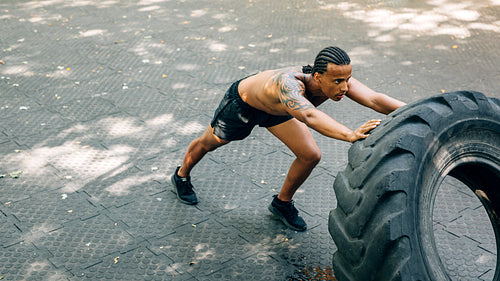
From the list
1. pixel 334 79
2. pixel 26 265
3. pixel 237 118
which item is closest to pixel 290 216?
pixel 237 118

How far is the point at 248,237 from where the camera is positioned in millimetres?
4293

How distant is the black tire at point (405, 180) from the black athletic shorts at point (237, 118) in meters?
1.32

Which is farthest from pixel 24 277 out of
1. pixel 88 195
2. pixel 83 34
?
pixel 83 34

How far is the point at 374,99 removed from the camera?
3.73 m

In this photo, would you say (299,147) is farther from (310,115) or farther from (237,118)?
(310,115)

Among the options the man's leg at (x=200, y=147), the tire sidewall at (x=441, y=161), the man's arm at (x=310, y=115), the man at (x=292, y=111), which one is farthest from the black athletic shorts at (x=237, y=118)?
the tire sidewall at (x=441, y=161)

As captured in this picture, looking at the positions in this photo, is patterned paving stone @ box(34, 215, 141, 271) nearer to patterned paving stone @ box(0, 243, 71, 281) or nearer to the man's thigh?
patterned paving stone @ box(0, 243, 71, 281)

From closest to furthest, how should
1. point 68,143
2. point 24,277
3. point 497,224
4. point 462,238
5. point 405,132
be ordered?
point 405,132 < point 497,224 < point 24,277 < point 462,238 < point 68,143

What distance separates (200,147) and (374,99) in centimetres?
156

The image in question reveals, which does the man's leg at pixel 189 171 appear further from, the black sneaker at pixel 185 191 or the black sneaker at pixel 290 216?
the black sneaker at pixel 290 216

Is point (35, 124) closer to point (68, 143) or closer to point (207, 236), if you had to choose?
point (68, 143)

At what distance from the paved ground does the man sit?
245mm

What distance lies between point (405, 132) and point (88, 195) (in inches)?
121

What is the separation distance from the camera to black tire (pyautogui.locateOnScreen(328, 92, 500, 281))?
102 inches
